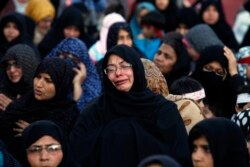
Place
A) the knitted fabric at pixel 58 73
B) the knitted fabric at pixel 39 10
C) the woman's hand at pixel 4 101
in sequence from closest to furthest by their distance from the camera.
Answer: the knitted fabric at pixel 58 73 → the woman's hand at pixel 4 101 → the knitted fabric at pixel 39 10

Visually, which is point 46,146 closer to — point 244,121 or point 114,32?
point 244,121

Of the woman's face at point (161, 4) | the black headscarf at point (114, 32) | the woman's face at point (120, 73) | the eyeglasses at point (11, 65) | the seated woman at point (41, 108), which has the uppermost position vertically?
the woman's face at point (161, 4)

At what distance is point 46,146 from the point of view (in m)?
8.70

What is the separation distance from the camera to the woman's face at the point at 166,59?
39.1 feet

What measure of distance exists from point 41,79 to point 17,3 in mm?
5939

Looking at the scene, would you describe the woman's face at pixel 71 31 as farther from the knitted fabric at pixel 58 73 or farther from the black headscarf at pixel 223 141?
the black headscarf at pixel 223 141

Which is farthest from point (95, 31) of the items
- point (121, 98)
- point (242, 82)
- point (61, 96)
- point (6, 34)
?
point (121, 98)

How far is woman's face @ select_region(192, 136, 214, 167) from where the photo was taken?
8.03 meters

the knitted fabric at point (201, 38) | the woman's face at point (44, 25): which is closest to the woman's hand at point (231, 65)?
the knitted fabric at point (201, 38)

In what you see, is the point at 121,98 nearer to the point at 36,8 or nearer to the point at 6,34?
the point at 6,34

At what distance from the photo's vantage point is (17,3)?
1593 cm

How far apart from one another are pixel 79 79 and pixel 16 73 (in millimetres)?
656

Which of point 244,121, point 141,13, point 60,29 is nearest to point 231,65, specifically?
A: point 244,121

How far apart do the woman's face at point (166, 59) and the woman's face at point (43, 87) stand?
199 centimetres
